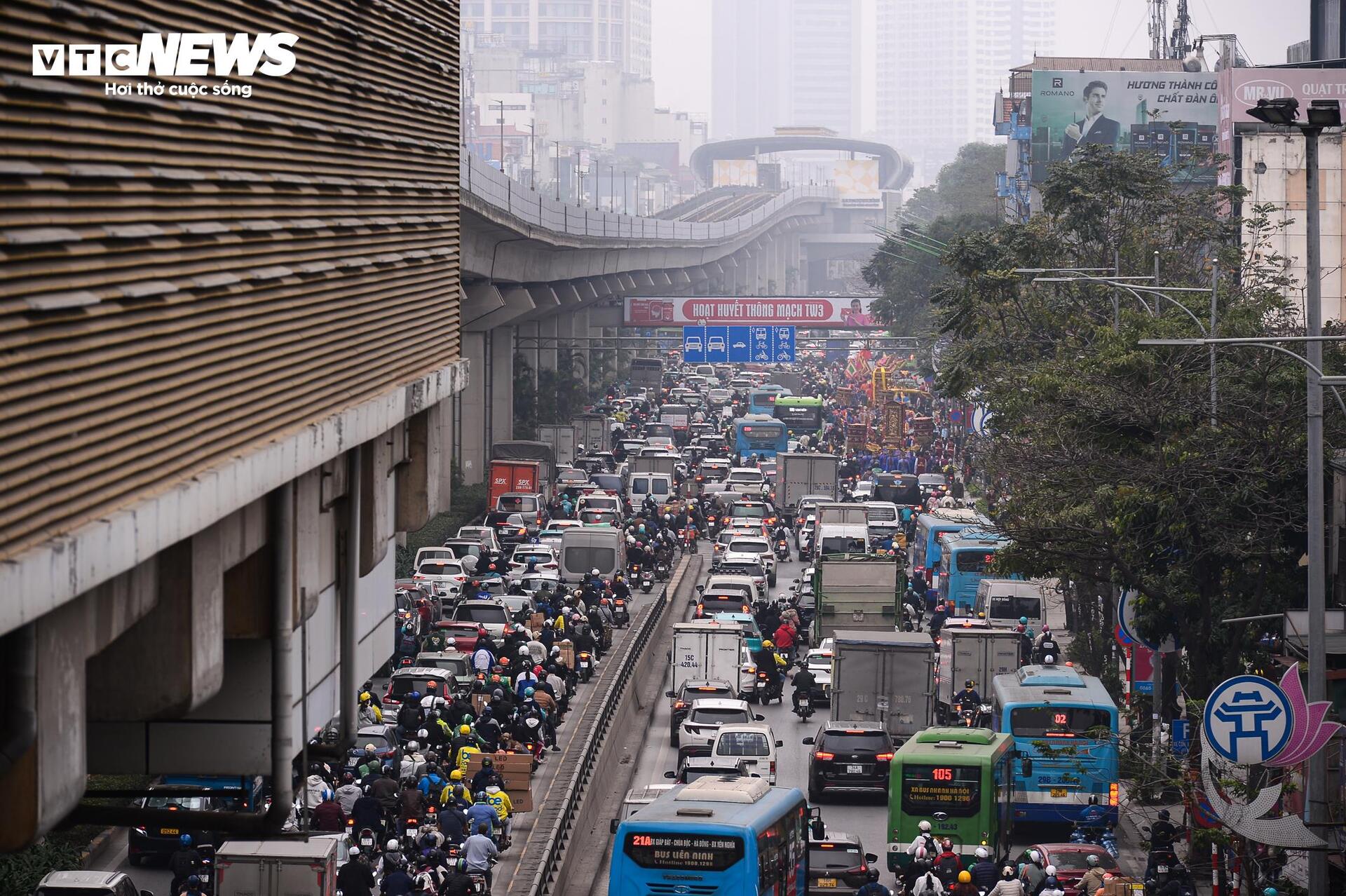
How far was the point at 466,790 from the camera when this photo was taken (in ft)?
77.5

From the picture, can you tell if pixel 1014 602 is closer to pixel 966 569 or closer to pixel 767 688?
pixel 966 569

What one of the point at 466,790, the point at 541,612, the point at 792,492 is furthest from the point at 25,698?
the point at 792,492

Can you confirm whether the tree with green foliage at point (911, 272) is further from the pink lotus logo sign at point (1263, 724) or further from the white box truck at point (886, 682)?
the pink lotus logo sign at point (1263, 724)

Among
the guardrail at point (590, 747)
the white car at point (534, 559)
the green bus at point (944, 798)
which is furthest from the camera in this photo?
the white car at point (534, 559)

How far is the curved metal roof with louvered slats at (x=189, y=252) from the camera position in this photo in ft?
21.0

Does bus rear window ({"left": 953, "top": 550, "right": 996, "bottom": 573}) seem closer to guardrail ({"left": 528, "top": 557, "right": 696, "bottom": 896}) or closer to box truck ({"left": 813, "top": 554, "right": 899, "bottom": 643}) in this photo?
box truck ({"left": 813, "top": 554, "right": 899, "bottom": 643})

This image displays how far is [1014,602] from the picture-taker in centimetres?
3950

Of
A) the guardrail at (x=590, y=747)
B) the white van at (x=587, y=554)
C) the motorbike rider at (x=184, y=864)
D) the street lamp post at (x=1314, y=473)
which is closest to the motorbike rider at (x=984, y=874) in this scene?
the street lamp post at (x=1314, y=473)

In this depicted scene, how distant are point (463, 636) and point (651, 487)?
88.2 ft

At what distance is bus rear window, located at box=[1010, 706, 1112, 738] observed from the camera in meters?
26.8

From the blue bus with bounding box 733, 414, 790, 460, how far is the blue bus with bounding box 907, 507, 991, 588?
22527 mm

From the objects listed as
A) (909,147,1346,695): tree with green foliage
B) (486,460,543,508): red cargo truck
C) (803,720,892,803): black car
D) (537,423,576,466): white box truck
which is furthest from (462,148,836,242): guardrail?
(803,720,892,803): black car

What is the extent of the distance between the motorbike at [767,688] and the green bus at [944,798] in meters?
11.2

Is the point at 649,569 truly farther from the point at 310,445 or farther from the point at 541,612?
the point at 310,445
